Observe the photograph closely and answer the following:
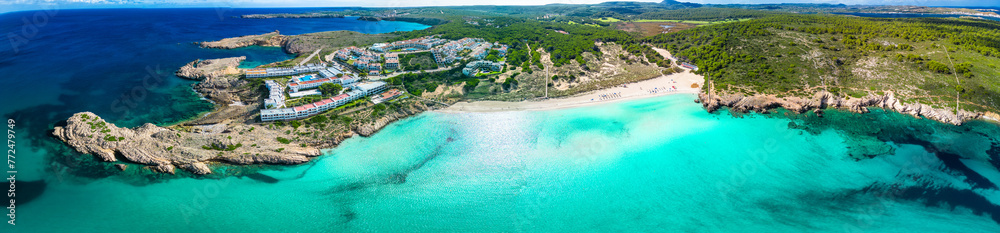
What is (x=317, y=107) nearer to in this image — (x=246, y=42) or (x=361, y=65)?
(x=361, y=65)

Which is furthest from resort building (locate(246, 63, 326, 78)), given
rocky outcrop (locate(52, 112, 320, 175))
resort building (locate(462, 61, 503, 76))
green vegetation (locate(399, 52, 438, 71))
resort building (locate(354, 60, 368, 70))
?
resort building (locate(462, 61, 503, 76))

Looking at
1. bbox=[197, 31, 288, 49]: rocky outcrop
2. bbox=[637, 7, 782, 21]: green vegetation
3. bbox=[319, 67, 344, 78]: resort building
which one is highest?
bbox=[637, 7, 782, 21]: green vegetation

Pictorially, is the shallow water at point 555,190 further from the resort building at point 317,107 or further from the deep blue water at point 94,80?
the deep blue water at point 94,80

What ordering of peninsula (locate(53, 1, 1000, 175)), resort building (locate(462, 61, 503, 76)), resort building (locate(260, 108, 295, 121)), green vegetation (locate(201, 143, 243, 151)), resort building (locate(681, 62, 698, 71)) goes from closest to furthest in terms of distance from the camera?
green vegetation (locate(201, 143, 243, 151)) → peninsula (locate(53, 1, 1000, 175)) → resort building (locate(260, 108, 295, 121)) → resort building (locate(462, 61, 503, 76)) → resort building (locate(681, 62, 698, 71))

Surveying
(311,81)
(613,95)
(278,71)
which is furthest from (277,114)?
(613,95)

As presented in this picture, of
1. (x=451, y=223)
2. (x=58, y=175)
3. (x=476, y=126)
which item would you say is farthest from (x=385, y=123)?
(x=58, y=175)

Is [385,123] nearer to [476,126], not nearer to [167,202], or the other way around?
[476,126]

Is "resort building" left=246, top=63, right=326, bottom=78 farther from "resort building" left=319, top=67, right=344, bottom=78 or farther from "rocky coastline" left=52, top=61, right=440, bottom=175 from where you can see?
"rocky coastline" left=52, top=61, right=440, bottom=175
